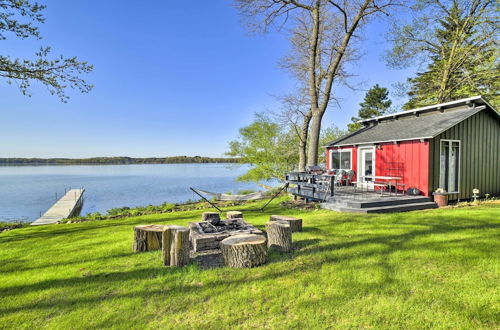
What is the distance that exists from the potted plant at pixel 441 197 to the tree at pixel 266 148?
1263 centimetres

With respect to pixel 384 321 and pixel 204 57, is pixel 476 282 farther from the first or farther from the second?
pixel 204 57

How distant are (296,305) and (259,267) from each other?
1.06 m

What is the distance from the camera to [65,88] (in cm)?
704

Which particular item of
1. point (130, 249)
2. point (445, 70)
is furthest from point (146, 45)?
point (445, 70)

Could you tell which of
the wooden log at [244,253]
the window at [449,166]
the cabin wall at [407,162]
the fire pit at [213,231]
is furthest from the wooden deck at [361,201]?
the wooden log at [244,253]

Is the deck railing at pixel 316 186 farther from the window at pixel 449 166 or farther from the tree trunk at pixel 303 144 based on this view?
the window at pixel 449 166

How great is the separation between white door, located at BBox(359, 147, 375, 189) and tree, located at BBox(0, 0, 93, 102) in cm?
1073

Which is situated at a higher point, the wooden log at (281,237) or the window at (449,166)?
the window at (449,166)

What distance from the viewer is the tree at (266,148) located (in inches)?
817

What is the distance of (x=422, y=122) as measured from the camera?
35.2 feet

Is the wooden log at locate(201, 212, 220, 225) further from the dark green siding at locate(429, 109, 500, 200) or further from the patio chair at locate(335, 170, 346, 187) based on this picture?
the dark green siding at locate(429, 109, 500, 200)

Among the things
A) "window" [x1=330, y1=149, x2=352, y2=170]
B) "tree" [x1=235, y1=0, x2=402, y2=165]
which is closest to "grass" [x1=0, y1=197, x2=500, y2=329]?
"window" [x1=330, y1=149, x2=352, y2=170]

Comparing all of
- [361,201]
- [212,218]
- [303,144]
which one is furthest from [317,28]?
[212,218]

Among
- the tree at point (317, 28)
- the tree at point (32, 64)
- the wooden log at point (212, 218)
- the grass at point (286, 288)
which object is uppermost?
the tree at point (317, 28)
